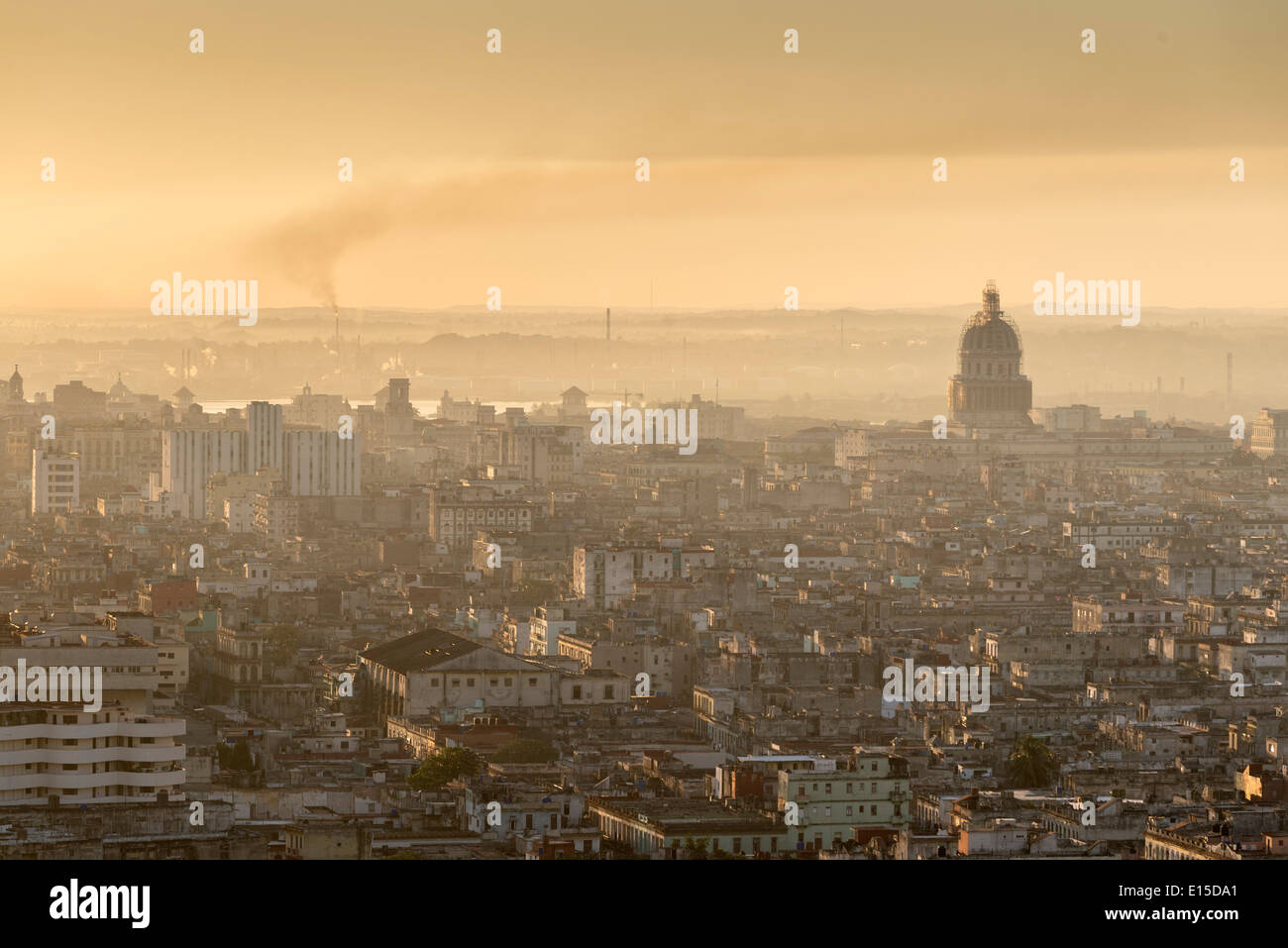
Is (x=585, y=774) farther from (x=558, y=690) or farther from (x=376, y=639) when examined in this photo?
(x=376, y=639)

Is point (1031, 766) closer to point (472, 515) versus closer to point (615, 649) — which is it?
point (615, 649)

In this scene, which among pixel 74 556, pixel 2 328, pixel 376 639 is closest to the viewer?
pixel 376 639

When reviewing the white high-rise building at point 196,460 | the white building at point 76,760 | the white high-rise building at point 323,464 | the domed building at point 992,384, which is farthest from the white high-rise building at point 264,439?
the white building at point 76,760

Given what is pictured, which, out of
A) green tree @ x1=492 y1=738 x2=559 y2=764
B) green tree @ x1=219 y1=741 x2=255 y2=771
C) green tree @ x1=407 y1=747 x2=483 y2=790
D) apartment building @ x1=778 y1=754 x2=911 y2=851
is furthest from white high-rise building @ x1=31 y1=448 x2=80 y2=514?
apartment building @ x1=778 y1=754 x2=911 y2=851

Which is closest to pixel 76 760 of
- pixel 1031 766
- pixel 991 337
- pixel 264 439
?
pixel 1031 766

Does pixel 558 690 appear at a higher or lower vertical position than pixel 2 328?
lower
